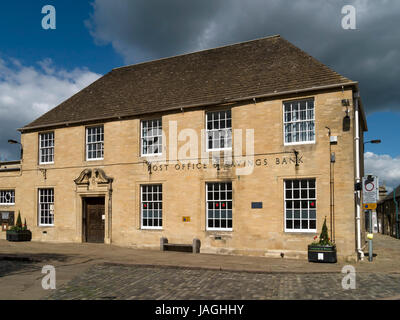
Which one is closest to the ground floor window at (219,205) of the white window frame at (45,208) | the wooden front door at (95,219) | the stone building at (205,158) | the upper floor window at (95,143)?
the stone building at (205,158)

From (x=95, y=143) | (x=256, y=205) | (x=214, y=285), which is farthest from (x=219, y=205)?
(x=95, y=143)

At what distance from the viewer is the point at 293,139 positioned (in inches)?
648

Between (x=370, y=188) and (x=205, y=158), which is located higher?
(x=205, y=158)

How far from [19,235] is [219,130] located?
42.8 feet

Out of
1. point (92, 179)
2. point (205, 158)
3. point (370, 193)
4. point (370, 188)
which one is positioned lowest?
point (370, 193)

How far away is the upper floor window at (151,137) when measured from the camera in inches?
763

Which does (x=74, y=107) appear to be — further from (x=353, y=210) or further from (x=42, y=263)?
(x=353, y=210)

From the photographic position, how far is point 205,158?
58.9ft

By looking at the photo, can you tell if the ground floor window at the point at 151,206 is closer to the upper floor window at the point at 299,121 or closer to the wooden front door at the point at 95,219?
the wooden front door at the point at 95,219

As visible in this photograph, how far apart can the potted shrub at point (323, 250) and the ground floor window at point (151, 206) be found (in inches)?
296

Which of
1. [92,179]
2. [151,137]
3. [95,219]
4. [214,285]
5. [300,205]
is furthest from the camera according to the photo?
[95,219]

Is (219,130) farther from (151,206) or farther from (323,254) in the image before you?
(323,254)

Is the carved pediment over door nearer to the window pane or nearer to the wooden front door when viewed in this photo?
the wooden front door

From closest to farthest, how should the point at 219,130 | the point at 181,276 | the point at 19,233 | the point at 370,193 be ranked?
the point at 181,276, the point at 370,193, the point at 219,130, the point at 19,233
